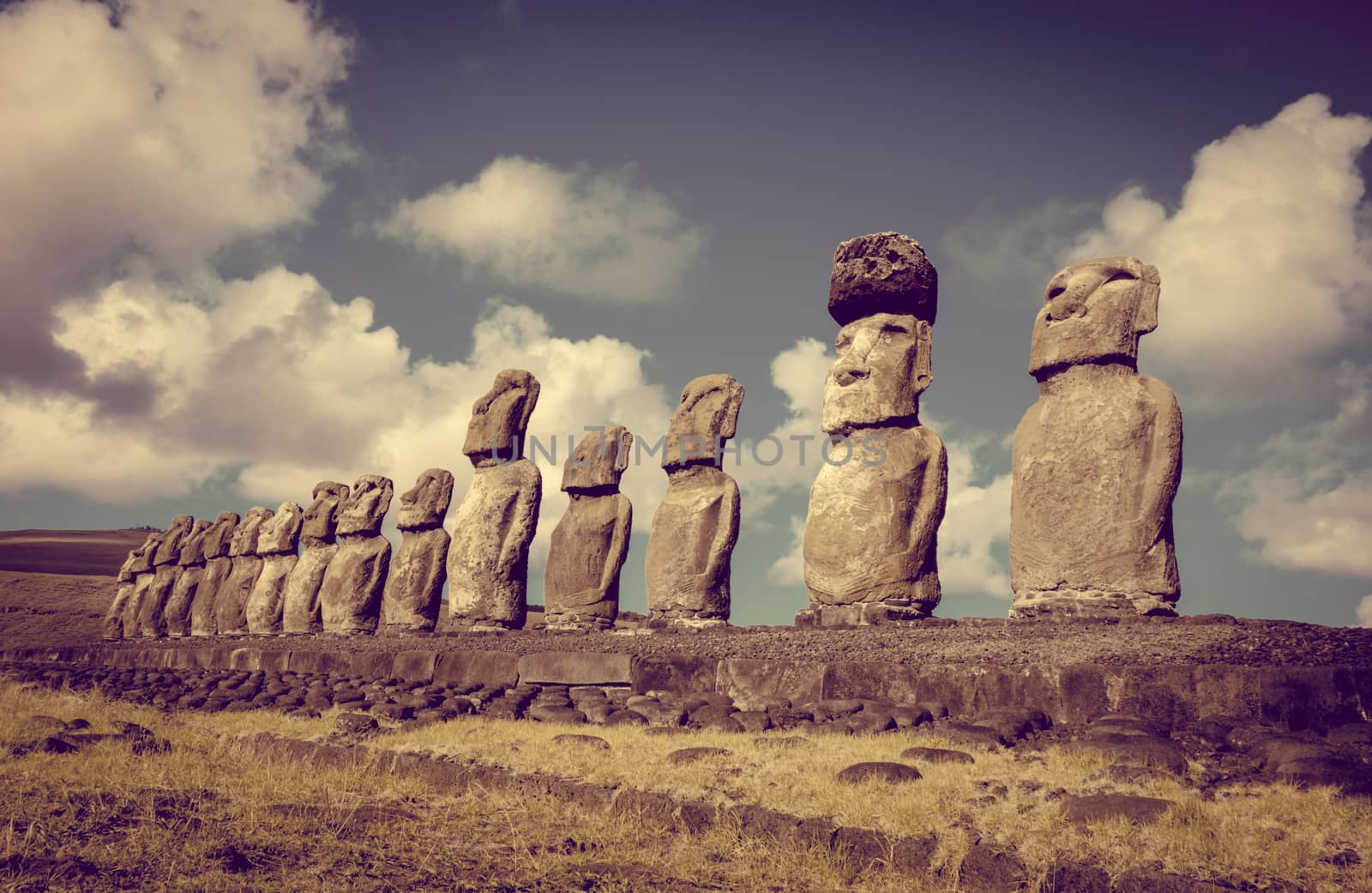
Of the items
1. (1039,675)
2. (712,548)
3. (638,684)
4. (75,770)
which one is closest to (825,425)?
(712,548)

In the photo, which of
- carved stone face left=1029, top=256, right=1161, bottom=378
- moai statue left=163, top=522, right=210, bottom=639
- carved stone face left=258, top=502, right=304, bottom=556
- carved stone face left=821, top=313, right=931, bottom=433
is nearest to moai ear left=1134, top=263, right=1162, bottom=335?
carved stone face left=1029, top=256, right=1161, bottom=378

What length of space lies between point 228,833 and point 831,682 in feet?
13.3

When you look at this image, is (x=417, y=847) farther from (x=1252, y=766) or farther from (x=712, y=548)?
(x=712, y=548)

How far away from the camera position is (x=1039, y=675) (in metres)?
6.20

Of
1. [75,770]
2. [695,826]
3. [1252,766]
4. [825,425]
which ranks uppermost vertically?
[825,425]

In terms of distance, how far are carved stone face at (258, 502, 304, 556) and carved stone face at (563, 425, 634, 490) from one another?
975cm

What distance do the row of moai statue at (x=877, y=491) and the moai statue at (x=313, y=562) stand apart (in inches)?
148

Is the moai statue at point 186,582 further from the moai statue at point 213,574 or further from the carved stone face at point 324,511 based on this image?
the carved stone face at point 324,511

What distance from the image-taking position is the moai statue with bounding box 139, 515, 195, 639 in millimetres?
25172

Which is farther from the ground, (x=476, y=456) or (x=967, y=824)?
(x=476, y=456)

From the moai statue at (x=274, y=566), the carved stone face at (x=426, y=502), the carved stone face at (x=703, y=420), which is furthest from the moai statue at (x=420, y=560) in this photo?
the carved stone face at (x=703, y=420)

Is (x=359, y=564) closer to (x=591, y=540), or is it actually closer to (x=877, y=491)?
(x=591, y=540)

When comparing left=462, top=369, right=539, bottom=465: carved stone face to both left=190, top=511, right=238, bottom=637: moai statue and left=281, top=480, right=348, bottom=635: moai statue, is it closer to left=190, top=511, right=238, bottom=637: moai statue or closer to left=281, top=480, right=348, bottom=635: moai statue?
left=281, top=480, right=348, bottom=635: moai statue

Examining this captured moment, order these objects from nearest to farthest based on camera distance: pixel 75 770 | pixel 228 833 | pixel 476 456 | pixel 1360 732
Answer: pixel 228 833, pixel 1360 732, pixel 75 770, pixel 476 456
